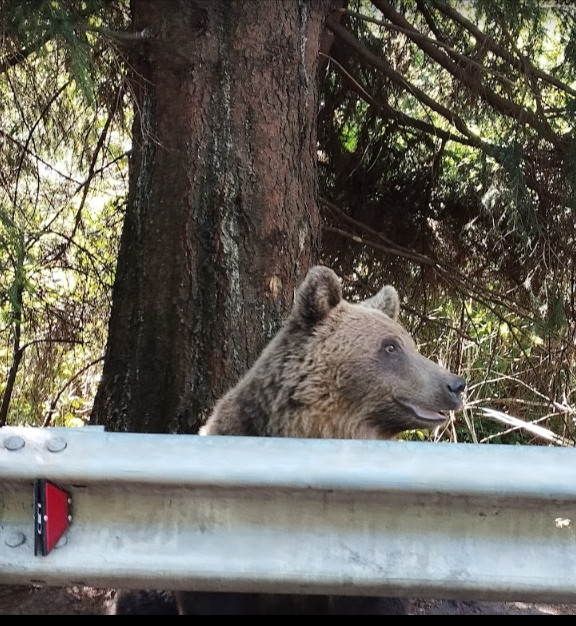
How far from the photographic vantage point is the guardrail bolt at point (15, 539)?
5.57ft

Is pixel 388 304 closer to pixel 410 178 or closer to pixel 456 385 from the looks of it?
pixel 456 385

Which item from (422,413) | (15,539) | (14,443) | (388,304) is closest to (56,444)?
(14,443)

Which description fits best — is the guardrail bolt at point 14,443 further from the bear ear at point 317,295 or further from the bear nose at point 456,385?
the bear nose at point 456,385

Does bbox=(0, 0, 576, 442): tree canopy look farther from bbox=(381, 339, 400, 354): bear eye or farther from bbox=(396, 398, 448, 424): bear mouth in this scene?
bbox=(396, 398, 448, 424): bear mouth

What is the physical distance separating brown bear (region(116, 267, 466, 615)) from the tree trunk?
622 mm

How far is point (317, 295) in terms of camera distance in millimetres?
3316

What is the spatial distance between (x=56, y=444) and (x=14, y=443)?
0.32 feet

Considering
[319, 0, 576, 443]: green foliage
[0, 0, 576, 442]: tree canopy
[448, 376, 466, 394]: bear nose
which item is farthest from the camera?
[319, 0, 576, 443]: green foliage

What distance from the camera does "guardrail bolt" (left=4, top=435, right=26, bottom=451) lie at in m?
1.72

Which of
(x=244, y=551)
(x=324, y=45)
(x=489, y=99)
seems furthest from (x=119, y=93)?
(x=244, y=551)

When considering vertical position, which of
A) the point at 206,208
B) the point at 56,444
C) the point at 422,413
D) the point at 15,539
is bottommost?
the point at 15,539

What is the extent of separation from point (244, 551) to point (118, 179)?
185 inches

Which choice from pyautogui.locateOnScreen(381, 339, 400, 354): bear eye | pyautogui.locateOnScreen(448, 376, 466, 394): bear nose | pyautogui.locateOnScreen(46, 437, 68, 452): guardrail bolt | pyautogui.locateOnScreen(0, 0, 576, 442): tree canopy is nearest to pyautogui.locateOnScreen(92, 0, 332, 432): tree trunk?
pyautogui.locateOnScreen(0, 0, 576, 442): tree canopy

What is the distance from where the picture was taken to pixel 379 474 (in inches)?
66.4
